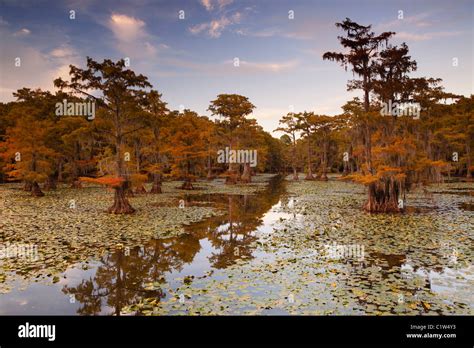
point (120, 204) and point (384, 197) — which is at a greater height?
point (384, 197)

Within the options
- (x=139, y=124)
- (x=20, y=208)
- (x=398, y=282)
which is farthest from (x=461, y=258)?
(x=20, y=208)

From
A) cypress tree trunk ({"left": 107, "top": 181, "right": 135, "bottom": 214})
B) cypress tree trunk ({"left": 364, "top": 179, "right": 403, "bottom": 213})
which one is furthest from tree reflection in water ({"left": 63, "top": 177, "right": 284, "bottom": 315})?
cypress tree trunk ({"left": 364, "top": 179, "right": 403, "bottom": 213})

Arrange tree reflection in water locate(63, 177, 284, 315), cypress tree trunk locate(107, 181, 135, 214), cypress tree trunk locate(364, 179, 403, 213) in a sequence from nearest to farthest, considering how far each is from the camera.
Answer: tree reflection in water locate(63, 177, 284, 315)
cypress tree trunk locate(364, 179, 403, 213)
cypress tree trunk locate(107, 181, 135, 214)

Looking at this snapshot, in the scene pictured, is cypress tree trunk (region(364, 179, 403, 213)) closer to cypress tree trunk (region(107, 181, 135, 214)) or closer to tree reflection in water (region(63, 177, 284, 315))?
tree reflection in water (region(63, 177, 284, 315))

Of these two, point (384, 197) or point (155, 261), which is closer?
point (155, 261)

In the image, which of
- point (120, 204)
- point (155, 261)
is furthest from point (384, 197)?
point (120, 204)

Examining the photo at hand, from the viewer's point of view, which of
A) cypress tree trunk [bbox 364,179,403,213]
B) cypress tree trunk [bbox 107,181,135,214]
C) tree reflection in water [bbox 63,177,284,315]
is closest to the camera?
tree reflection in water [bbox 63,177,284,315]

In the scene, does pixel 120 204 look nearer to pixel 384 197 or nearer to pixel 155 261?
pixel 155 261

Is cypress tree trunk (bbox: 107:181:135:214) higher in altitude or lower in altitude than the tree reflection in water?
higher

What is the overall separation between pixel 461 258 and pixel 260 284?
283 inches

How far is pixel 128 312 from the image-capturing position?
7004 mm

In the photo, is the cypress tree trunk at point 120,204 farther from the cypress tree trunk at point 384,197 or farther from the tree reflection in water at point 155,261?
the cypress tree trunk at point 384,197

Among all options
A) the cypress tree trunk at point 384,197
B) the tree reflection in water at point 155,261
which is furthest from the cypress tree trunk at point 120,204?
the cypress tree trunk at point 384,197

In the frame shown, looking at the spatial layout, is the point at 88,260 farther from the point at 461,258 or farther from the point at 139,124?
the point at 139,124
